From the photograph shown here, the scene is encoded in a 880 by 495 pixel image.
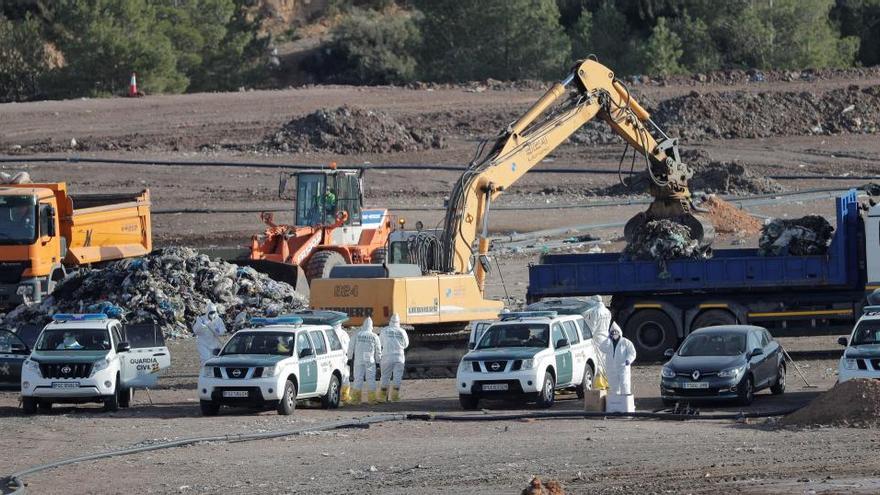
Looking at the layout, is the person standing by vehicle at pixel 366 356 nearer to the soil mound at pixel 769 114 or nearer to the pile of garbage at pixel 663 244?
the pile of garbage at pixel 663 244

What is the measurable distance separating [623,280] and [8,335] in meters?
11.0

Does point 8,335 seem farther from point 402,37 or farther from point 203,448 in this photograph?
point 402,37

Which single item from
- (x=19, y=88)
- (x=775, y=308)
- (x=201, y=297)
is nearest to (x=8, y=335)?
(x=201, y=297)

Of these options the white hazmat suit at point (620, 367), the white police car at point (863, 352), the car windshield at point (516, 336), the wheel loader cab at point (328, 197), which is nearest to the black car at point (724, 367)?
the white hazmat suit at point (620, 367)

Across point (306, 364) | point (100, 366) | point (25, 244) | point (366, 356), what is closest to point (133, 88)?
point (25, 244)

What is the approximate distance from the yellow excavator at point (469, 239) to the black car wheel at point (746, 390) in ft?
19.6

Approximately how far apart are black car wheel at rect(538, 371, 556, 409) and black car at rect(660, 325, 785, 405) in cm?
165

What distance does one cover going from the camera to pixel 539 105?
30.0 metres

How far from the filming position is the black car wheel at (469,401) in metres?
24.3

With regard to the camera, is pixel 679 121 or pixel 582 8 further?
pixel 582 8

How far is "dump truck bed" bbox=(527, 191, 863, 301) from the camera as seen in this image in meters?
28.9

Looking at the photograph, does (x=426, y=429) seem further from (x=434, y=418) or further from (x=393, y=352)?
(x=393, y=352)

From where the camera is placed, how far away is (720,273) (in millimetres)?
29359

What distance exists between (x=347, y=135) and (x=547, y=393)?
3653 centimetres
